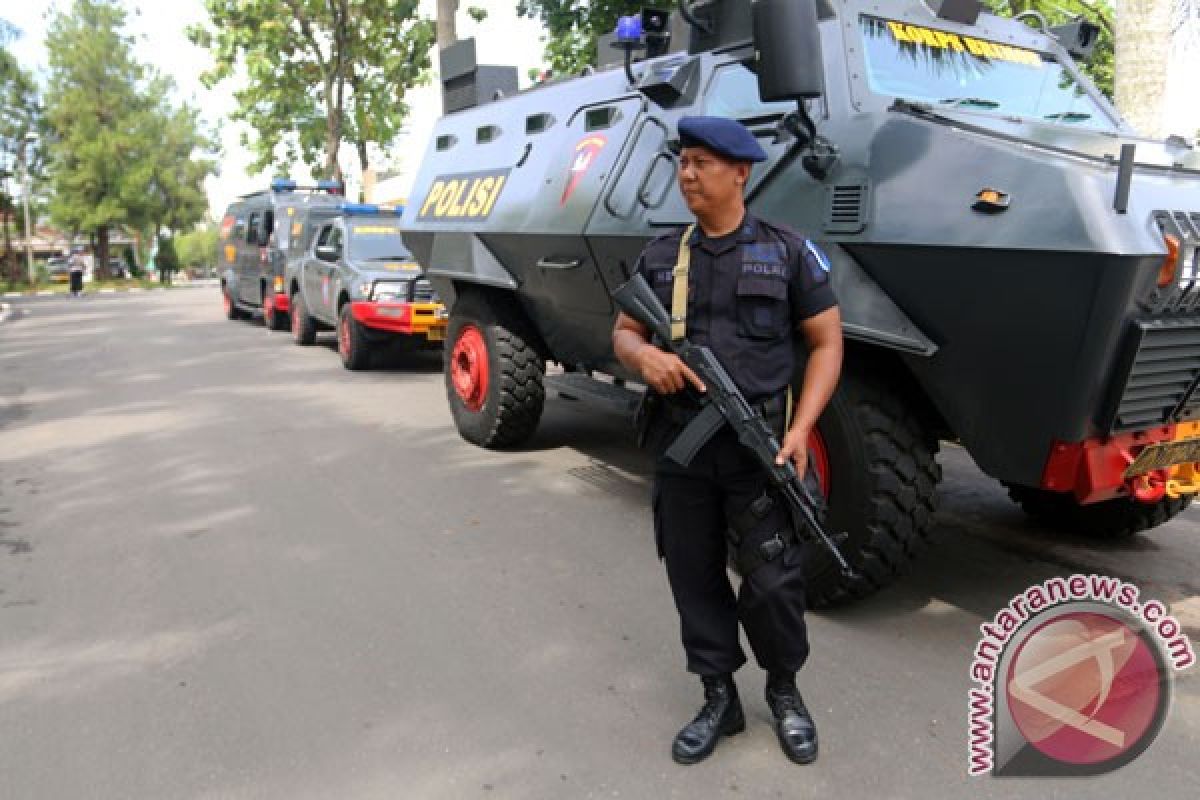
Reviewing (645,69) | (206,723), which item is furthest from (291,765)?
(645,69)

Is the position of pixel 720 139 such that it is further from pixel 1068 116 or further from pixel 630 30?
pixel 1068 116

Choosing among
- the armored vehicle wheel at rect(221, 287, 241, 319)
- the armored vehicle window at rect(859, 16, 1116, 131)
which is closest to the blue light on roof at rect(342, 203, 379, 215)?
the armored vehicle wheel at rect(221, 287, 241, 319)

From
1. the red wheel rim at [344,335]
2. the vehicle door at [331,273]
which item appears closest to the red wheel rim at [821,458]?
the red wheel rim at [344,335]

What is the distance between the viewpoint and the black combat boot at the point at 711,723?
275 centimetres

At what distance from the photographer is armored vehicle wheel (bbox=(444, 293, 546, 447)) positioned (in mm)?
6117

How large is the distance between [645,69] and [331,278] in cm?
738

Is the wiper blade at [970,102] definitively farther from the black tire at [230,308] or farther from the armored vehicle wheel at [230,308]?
the armored vehicle wheel at [230,308]

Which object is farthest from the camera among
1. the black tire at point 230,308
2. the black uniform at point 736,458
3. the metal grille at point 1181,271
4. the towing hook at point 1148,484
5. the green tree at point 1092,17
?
the black tire at point 230,308

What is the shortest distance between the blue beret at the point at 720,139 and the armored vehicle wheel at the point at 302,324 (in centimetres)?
1134

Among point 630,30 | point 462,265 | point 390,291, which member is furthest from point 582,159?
point 390,291

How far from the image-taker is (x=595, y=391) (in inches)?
211

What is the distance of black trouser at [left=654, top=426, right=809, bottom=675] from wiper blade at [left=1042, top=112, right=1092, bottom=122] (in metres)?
2.60

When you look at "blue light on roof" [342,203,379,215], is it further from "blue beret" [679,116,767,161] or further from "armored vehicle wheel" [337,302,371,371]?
"blue beret" [679,116,767,161]

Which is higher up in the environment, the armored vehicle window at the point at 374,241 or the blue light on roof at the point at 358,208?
the blue light on roof at the point at 358,208
